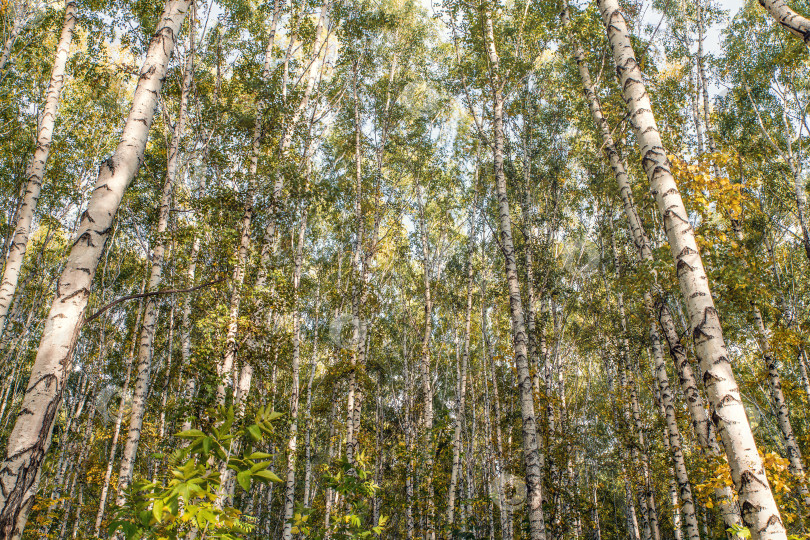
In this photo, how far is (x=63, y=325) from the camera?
6.04 ft

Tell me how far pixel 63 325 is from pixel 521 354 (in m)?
6.52

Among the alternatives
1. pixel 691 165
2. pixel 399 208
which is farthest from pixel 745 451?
pixel 399 208

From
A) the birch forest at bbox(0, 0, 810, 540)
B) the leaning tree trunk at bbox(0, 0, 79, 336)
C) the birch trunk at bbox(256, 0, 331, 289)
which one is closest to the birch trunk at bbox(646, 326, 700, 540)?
the birch forest at bbox(0, 0, 810, 540)

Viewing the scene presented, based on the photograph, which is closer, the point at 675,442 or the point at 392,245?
the point at 675,442

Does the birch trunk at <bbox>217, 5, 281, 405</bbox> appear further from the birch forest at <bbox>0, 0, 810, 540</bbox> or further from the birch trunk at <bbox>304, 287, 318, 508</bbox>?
the birch trunk at <bbox>304, 287, 318, 508</bbox>

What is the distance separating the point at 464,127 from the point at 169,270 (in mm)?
12359

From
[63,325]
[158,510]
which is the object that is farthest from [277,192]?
[158,510]

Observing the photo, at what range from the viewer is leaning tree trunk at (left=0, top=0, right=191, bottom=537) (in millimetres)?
1595

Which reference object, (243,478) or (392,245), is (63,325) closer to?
(243,478)

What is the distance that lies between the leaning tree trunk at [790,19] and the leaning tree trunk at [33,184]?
8208mm

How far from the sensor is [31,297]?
15.0 m

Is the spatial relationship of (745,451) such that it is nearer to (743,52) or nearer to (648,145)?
(648,145)

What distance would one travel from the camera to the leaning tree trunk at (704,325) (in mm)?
2510

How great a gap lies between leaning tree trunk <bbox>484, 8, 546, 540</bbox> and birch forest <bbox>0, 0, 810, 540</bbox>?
56 millimetres
